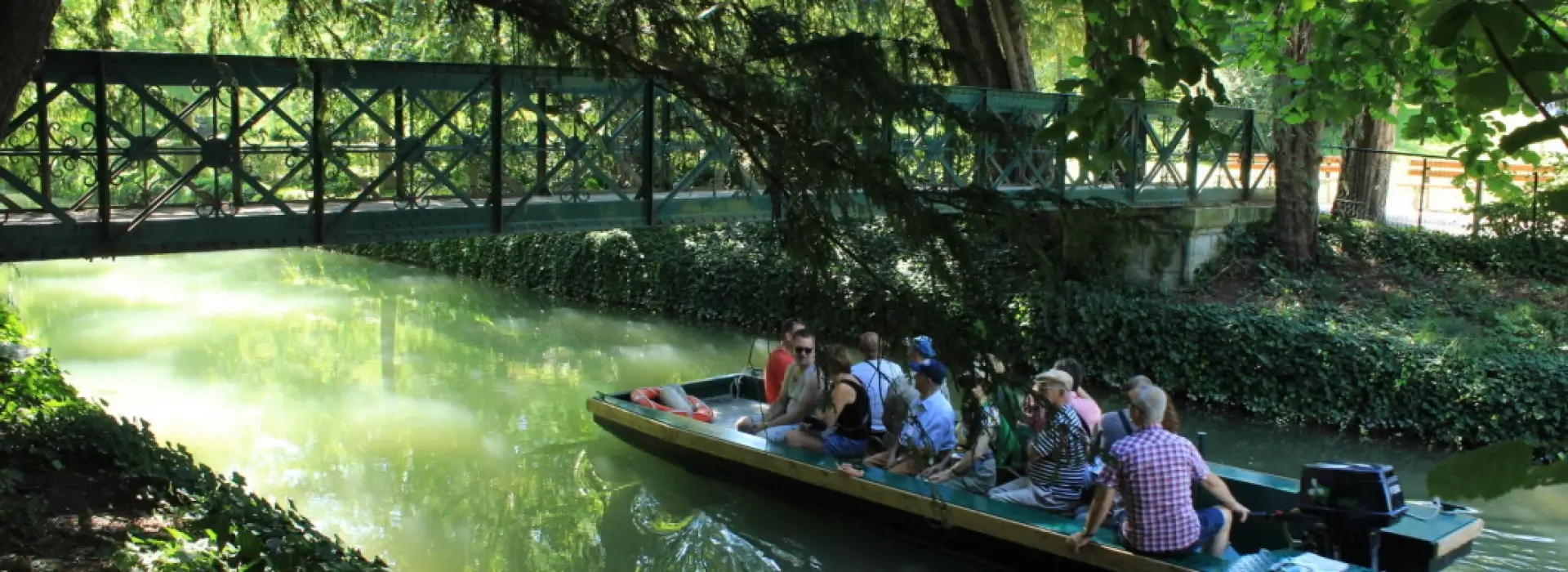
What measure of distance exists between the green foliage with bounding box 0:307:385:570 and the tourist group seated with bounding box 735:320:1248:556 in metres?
2.56

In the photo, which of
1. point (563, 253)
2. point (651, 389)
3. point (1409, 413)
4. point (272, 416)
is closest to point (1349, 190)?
point (1409, 413)

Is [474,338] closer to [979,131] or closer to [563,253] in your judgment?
[563,253]

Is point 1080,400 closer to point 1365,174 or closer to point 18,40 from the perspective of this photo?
point 18,40

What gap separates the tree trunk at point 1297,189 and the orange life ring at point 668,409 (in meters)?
8.30

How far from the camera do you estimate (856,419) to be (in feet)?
33.6

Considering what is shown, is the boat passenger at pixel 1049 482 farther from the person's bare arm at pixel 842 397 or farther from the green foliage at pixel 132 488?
the green foliage at pixel 132 488

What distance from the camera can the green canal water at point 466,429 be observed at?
10359 mm

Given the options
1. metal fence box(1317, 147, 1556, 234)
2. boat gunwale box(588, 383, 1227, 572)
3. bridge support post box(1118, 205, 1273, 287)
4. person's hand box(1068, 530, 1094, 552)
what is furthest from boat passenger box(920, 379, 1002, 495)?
metal fence box(1317, 147, 1556, 234)

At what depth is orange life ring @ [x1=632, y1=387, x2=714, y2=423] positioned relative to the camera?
1201cm

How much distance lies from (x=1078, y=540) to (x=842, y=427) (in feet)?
8.49

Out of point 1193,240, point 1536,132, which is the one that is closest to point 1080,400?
point 1536,132

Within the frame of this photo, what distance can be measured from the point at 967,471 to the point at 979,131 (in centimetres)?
433

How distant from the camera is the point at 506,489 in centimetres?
1188

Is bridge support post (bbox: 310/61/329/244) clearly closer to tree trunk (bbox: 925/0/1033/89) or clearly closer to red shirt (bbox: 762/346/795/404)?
red shirt (bbox: 762/346/795/404)
